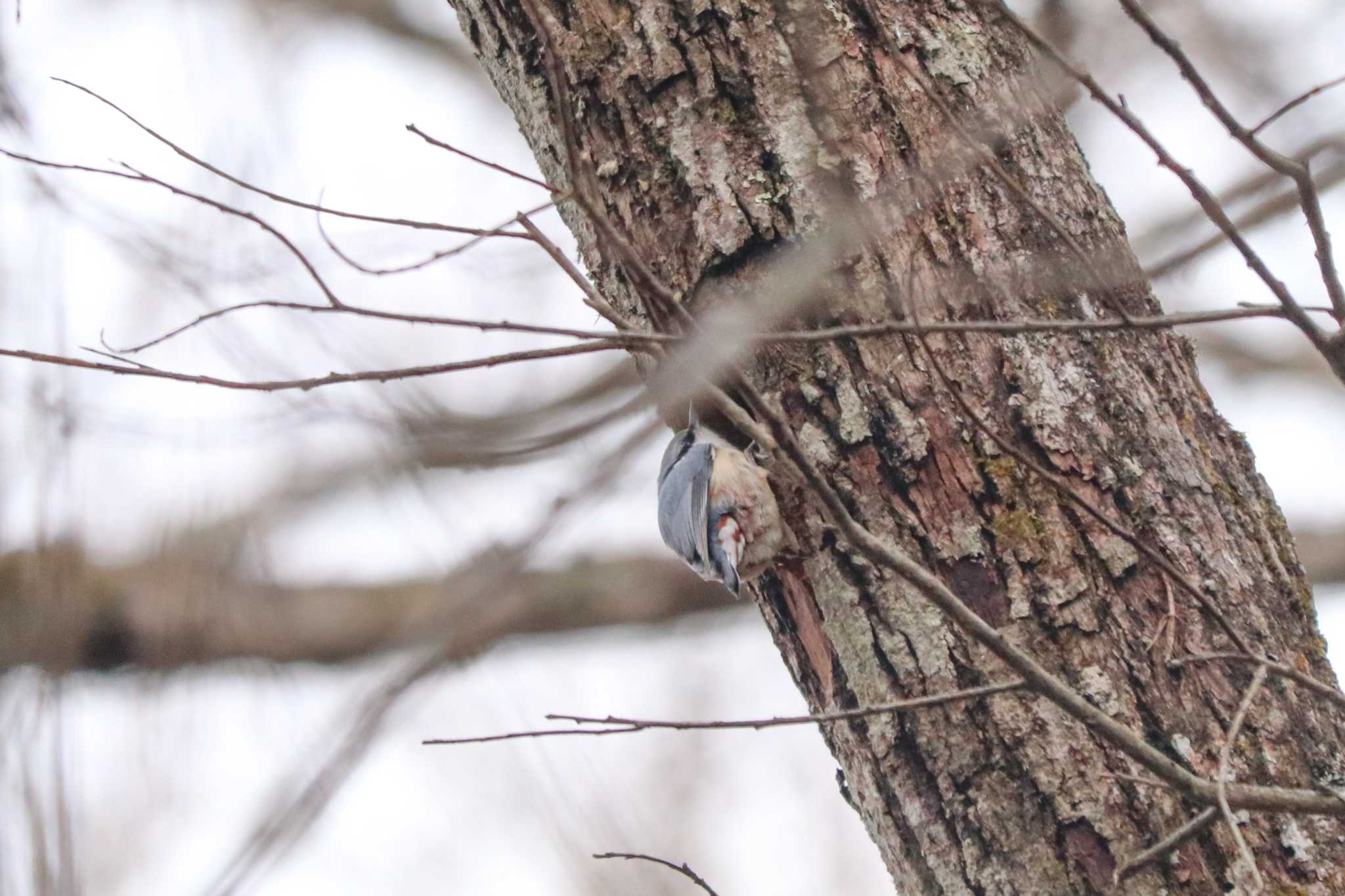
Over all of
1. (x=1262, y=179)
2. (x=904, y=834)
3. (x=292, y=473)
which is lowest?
(x=904, y=834)

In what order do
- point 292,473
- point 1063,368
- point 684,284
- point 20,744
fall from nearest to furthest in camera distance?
point 20,744 → point 1063,368 → point 684,284 → point 292,473

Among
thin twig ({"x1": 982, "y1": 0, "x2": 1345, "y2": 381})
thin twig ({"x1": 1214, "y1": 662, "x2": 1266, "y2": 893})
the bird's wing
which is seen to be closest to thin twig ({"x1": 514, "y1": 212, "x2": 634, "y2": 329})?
thin twig ({"x1": 982, "y1": 0, "x2": 1345, "y2": 381})

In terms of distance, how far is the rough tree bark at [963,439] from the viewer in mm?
1375

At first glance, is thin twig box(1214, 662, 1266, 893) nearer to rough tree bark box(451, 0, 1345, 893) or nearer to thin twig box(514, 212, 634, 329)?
rough tree bark box(451, 0, 1345, 893)

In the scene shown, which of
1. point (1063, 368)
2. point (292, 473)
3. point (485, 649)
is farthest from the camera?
point (292, 473)

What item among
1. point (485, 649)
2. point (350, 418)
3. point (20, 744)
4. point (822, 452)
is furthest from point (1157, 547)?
point (20, 744)

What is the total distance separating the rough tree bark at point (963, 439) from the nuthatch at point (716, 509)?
189 millimetres

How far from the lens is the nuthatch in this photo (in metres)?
1.96

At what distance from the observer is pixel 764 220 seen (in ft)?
5.33

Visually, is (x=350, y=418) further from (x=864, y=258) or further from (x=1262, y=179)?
(x=1262, y=179)

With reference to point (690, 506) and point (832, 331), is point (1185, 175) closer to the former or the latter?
point (832, 331)

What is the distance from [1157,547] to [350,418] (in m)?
1.02

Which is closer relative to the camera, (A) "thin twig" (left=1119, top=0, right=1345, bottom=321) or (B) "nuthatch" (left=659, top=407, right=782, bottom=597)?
(A) "thin twig" (left=1119, top=0, right=1345, bottom=321)

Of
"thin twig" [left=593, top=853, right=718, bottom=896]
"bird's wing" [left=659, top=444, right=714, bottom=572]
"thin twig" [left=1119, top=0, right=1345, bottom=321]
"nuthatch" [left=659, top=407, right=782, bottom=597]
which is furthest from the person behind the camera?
"bird's wing" [left=659, top=444, right=714, bottom=572]
